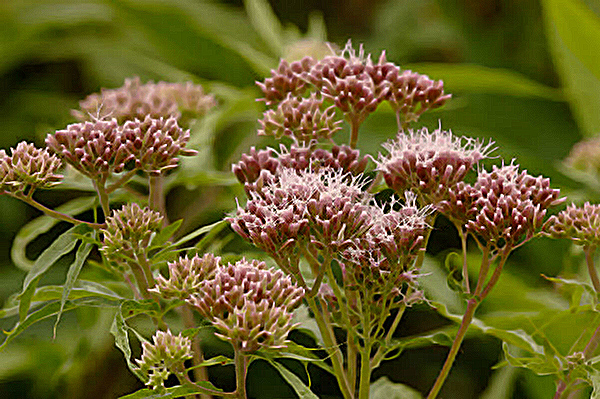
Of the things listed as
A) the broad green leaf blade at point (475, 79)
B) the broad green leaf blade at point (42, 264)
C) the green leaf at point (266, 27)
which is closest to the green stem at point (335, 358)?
the broad green leaf blade at point (42, 264)

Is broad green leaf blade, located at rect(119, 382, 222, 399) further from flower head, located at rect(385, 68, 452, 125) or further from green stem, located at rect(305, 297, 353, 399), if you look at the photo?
flower head, located at rect(385, 68, 452, 125)

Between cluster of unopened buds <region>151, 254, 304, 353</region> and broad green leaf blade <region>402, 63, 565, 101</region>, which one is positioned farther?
broad green leaf blade <region>402, 63, 565, 101</region>

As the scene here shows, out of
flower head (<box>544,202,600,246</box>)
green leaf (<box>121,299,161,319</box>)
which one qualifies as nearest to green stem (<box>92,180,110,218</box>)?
green leaf (<box>121,299,161,319</box>)

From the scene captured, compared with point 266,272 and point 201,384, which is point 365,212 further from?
point 201,384

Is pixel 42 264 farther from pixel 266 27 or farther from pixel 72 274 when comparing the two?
pixel 266 27

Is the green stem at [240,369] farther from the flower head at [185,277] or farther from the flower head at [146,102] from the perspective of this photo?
the flower head at [146,102]

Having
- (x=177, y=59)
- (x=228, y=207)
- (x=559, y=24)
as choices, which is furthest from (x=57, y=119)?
(x=559, y=24)

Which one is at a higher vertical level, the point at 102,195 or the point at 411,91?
the point at 411,91

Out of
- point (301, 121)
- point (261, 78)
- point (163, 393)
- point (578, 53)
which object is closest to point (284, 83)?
point (301, 121)
